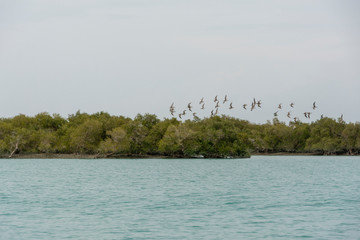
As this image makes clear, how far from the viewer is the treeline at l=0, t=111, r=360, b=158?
103m

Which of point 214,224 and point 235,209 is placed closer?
point 214,224

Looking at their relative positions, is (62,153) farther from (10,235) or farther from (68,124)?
(10,235)

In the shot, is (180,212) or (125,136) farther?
(125,136)

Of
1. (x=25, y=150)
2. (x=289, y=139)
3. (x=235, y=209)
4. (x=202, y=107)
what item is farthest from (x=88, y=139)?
(x=235, y=209)

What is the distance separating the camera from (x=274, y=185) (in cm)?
4188

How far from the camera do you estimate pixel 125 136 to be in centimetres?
10469

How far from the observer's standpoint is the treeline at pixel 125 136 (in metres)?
103

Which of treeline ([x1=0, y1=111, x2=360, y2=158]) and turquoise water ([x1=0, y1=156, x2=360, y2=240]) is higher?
treeline ([x1=0, y1=111, x2=360, y2=158])

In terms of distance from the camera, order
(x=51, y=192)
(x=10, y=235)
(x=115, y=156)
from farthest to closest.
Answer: (x=115, y=156) → (x=51, y=192) → (x=10, y=235)

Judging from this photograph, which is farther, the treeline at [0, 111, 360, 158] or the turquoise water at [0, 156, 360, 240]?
the treeline at [0, 111, 360, 158]

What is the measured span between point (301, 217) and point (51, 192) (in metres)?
19.1

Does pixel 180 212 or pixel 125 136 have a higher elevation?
pixel 125 136

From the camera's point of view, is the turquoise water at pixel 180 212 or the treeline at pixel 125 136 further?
the treeline at pixel 125 136

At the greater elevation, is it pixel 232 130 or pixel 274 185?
pixel 232 130
